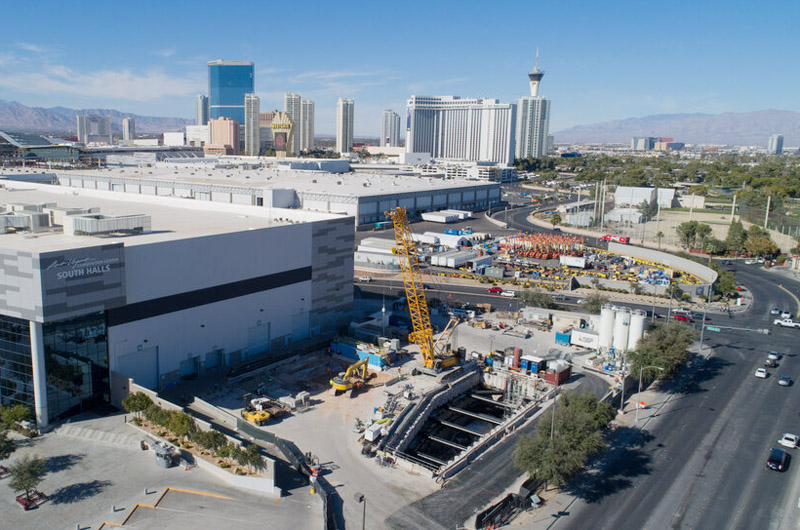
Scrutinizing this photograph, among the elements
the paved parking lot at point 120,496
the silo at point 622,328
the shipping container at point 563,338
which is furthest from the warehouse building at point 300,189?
the paved parking lot at point 120,496

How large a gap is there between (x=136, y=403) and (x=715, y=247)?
79.4 m

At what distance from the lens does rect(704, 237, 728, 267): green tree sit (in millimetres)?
83463

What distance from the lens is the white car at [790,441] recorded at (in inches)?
1251

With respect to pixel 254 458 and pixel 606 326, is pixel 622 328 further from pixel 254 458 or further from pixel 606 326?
pixel 254 458

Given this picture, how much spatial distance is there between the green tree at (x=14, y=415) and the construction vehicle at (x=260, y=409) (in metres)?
10.4

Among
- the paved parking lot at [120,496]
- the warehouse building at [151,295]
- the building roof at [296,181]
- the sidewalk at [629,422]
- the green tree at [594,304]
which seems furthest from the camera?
the building roof at [296,181]

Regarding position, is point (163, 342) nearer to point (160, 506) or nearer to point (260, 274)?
point (260, 274)

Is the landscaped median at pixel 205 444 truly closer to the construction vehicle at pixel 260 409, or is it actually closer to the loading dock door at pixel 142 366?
the loading dock door at pixel 142 366

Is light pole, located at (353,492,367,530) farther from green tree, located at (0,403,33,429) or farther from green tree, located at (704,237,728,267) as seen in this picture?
green tree, located at (704,237,728,267)

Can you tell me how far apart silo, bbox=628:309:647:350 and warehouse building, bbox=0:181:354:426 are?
2177cm

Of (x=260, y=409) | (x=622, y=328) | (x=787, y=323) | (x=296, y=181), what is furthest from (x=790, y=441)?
(x=296, y=181)

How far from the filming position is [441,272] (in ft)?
235

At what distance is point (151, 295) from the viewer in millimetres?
35031

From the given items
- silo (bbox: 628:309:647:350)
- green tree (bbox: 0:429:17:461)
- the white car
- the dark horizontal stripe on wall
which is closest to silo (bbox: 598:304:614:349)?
silo (bbox: 628:309:647:350)
